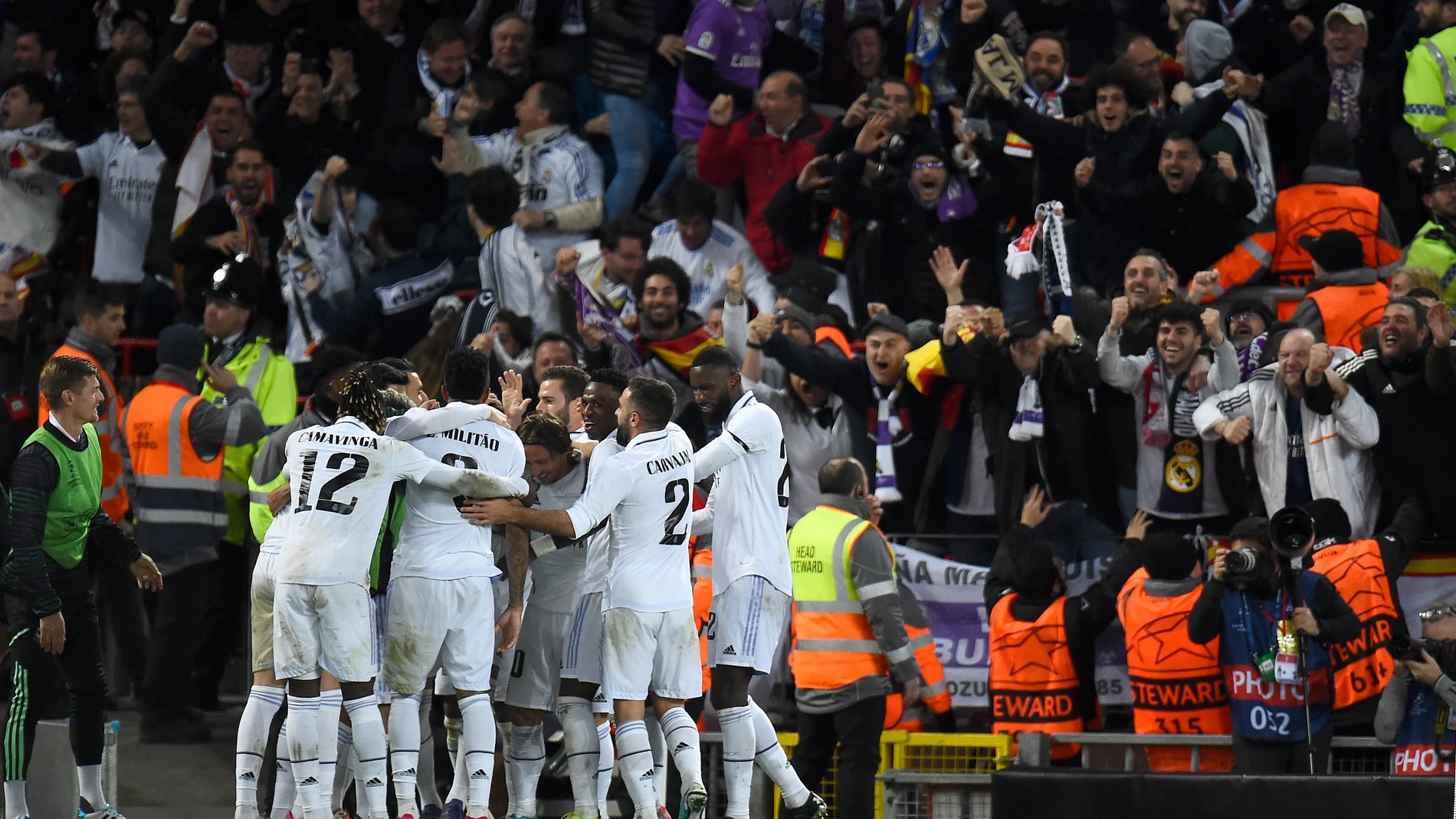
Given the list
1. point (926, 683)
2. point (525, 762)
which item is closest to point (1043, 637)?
point (926, 683)

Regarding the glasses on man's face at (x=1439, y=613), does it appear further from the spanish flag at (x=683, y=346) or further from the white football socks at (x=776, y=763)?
the spanish flag at (x=683, y=346)

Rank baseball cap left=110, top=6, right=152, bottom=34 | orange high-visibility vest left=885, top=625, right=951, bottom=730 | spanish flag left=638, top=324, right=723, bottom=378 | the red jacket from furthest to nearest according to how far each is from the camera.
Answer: baseball cap left=110, top=6, right=152, bottom=34, the red jacket, spanish flag left=638, top=324, right=723, bottom=378, orange high-visibility vest left=885, top=625, right=951, bottom=730

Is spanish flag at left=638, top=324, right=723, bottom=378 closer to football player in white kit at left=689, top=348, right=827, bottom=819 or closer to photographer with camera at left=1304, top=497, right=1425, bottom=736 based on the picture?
football player in white kit at left=689, top=348, right=827, bottom=819

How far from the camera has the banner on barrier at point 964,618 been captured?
11031 mm

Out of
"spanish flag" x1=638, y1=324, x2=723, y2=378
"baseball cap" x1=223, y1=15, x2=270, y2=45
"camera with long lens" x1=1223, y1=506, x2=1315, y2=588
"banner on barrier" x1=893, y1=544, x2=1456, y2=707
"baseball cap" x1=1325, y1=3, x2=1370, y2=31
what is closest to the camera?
"camera with long lens" x1=1223, y1=506, x2=1315, y2=588

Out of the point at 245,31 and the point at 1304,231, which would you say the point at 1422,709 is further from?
the point at 245,31

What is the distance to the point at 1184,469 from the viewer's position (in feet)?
36.8

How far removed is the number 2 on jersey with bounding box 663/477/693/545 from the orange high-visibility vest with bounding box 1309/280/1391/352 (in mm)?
4354

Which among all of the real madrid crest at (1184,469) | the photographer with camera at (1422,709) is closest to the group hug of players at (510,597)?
the real madrid crest at (1184,469)

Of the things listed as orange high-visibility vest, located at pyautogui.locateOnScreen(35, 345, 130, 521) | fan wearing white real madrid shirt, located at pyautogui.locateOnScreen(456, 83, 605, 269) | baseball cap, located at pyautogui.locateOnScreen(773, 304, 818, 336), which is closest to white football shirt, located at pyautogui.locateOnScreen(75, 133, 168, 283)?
orange high-visibility vest, located at pyautogui.locateOnScreen(35, 345, 130, 521)

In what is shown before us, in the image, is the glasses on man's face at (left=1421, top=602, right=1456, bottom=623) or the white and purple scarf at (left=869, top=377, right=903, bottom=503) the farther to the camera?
the white and purple scarf at (left=869, top=377, right=903, bottom=503)

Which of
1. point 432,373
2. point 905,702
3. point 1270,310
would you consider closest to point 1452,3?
point 1270,310

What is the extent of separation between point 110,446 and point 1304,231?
7861mm

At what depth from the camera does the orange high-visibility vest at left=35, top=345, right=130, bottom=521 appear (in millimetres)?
12680
